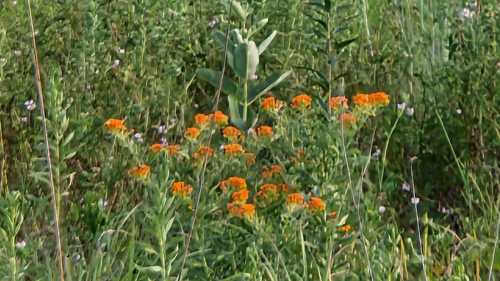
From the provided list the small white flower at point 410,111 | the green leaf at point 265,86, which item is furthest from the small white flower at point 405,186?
the green leaf at point 265,86

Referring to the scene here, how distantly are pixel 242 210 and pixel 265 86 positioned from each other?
44.8 inches

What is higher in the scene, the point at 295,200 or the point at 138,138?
the point at 295,200

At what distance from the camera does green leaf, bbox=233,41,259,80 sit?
351 centimetres

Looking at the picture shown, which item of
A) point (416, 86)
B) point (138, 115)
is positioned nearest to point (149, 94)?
point (138, 115)

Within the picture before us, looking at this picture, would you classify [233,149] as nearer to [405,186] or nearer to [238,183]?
[238,183]

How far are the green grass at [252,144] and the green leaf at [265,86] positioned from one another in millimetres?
23

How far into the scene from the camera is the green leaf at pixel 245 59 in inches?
138

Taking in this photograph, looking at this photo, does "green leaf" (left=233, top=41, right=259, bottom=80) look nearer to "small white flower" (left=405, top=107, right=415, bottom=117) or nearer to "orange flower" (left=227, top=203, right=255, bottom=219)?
"small white flower" (left=405, top=107, right=415, bottom=117)

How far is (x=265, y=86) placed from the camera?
11.8ft

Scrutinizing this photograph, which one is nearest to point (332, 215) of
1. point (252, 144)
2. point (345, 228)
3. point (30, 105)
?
point (345, 228)

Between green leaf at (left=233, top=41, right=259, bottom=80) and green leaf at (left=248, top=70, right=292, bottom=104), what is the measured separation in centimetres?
7

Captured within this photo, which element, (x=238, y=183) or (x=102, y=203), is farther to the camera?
(x=102, y=203)

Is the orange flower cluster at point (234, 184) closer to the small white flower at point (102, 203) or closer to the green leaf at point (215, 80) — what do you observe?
the small white flower at point (102, 203)

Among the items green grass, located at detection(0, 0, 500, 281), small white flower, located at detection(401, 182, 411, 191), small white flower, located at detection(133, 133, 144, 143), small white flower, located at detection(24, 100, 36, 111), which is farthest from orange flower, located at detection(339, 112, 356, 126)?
small white flower, located at detection(24, 100, 36, 111)
